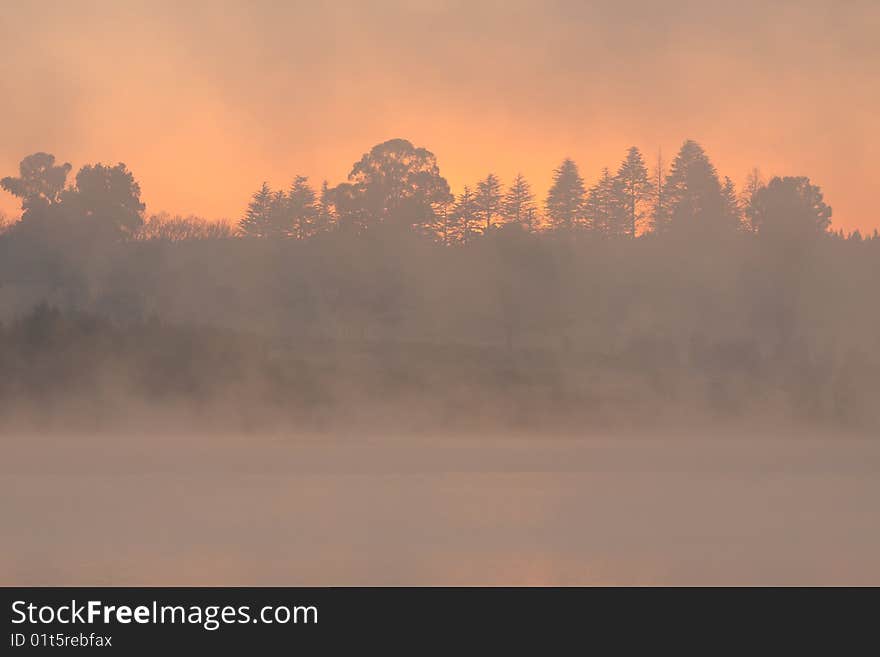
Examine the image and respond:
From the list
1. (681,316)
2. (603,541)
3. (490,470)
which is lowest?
(603,541)

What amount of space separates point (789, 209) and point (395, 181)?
32.8 m

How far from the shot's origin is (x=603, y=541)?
26203mm

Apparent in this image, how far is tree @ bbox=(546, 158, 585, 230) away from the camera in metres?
138

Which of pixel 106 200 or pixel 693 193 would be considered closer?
pixel 106 200

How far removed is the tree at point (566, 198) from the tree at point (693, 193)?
1073 centimetres

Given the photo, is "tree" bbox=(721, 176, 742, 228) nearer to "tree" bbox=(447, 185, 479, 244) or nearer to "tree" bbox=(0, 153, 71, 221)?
"tree" bbox=(447, 185, 479, 244)

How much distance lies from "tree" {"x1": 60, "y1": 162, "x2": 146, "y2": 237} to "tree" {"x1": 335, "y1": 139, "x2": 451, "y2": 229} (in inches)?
682

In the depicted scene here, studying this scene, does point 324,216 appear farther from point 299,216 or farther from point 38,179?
point 38,179

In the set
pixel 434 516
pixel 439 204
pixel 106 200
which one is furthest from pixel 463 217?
pixel 434 516

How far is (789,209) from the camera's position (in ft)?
344
